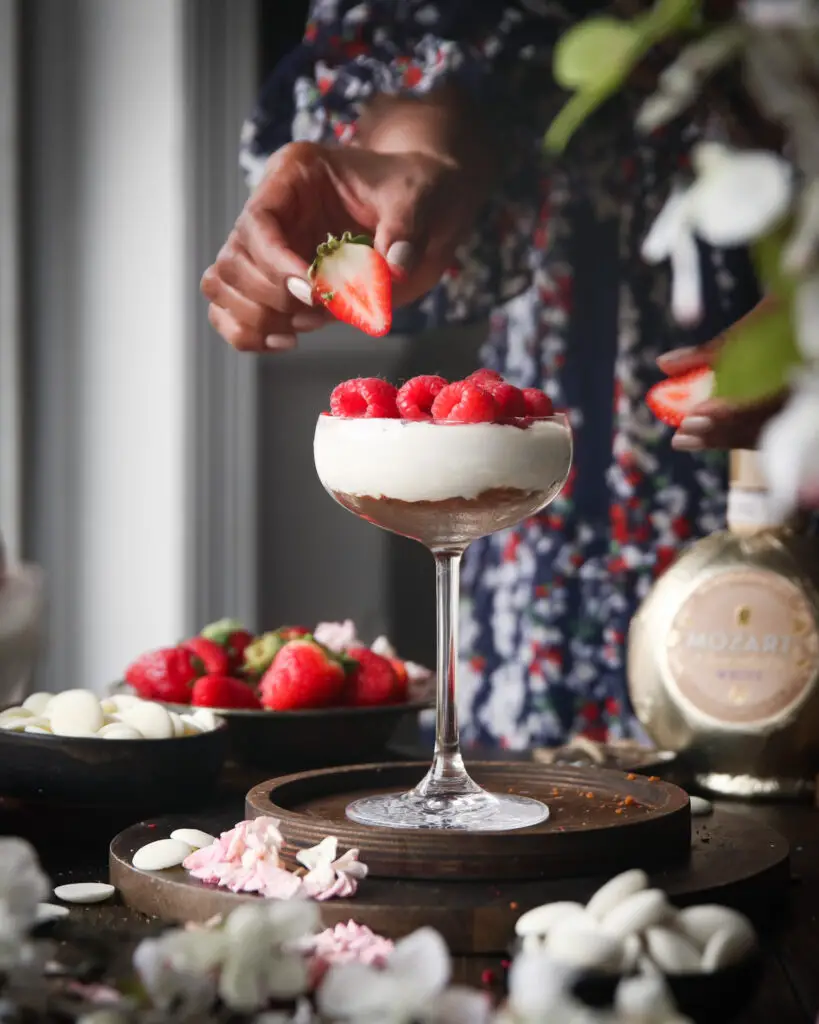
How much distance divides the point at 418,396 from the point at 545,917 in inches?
15.3

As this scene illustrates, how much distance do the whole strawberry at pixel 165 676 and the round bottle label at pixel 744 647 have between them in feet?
1.36

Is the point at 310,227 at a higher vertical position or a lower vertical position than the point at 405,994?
higher

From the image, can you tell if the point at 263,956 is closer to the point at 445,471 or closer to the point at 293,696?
the point at 445,471

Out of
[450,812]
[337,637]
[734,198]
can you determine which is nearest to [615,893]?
[450,812]

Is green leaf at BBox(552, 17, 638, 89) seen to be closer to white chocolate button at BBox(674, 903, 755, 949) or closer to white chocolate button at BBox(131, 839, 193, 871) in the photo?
white chocolate button at BBox(674, 903, 755, 949)

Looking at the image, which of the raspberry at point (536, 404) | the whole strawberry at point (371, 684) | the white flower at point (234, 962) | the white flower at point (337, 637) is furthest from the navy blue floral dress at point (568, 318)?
the white flower at point (234, 962)

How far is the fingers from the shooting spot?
116cm

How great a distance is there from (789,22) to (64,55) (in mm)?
2934

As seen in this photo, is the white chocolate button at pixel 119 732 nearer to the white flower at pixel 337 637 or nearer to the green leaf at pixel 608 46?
the white flower at pixel 337 637

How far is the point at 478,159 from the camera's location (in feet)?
5.54

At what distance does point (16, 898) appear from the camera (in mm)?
566

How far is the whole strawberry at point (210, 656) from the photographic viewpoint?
1.25 m

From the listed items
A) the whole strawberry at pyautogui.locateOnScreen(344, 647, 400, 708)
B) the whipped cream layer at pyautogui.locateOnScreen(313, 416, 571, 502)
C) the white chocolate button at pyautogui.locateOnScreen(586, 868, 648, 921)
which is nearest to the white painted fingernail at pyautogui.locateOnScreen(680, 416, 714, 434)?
the whipped cream layer at pyautogui.locateOnScreen(313, 416, 571, 502)

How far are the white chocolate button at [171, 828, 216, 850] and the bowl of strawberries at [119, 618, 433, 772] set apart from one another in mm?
263
